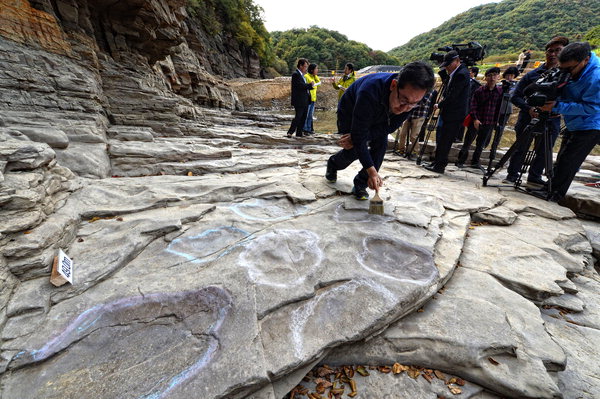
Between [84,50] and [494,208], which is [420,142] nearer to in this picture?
[494,208]

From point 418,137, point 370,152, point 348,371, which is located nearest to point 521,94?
point 418,137

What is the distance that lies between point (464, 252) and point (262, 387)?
7.37ft

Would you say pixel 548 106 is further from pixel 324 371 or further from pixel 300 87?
pixel 300 87

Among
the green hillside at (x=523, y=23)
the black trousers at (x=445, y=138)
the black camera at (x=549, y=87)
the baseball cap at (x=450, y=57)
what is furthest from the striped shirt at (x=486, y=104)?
the green hillside at (x=523, y=23)

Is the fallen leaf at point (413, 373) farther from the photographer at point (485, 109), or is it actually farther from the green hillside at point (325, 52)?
the green hillside at point (325, 52)

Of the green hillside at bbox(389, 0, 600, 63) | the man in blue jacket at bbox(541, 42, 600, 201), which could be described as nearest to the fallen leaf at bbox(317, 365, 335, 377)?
the man in blue jacket at bbox(541, 42, 600, 201)

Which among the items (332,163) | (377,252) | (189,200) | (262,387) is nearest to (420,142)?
(332,163)

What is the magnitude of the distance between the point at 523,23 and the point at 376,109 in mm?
95049

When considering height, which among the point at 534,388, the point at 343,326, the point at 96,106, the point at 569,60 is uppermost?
the point at 569,60

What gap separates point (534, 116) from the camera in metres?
3.96

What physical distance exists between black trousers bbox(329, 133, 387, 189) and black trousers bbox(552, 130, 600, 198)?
2930 millimetres

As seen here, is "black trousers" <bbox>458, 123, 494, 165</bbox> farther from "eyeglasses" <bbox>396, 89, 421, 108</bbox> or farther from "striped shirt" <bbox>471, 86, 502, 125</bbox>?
"eyeglasses" <bbox>396, 89, 421, 108</bbox>

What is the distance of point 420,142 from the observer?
7215 millimetres

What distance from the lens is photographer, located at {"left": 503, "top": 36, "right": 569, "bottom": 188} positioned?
3.97 m
